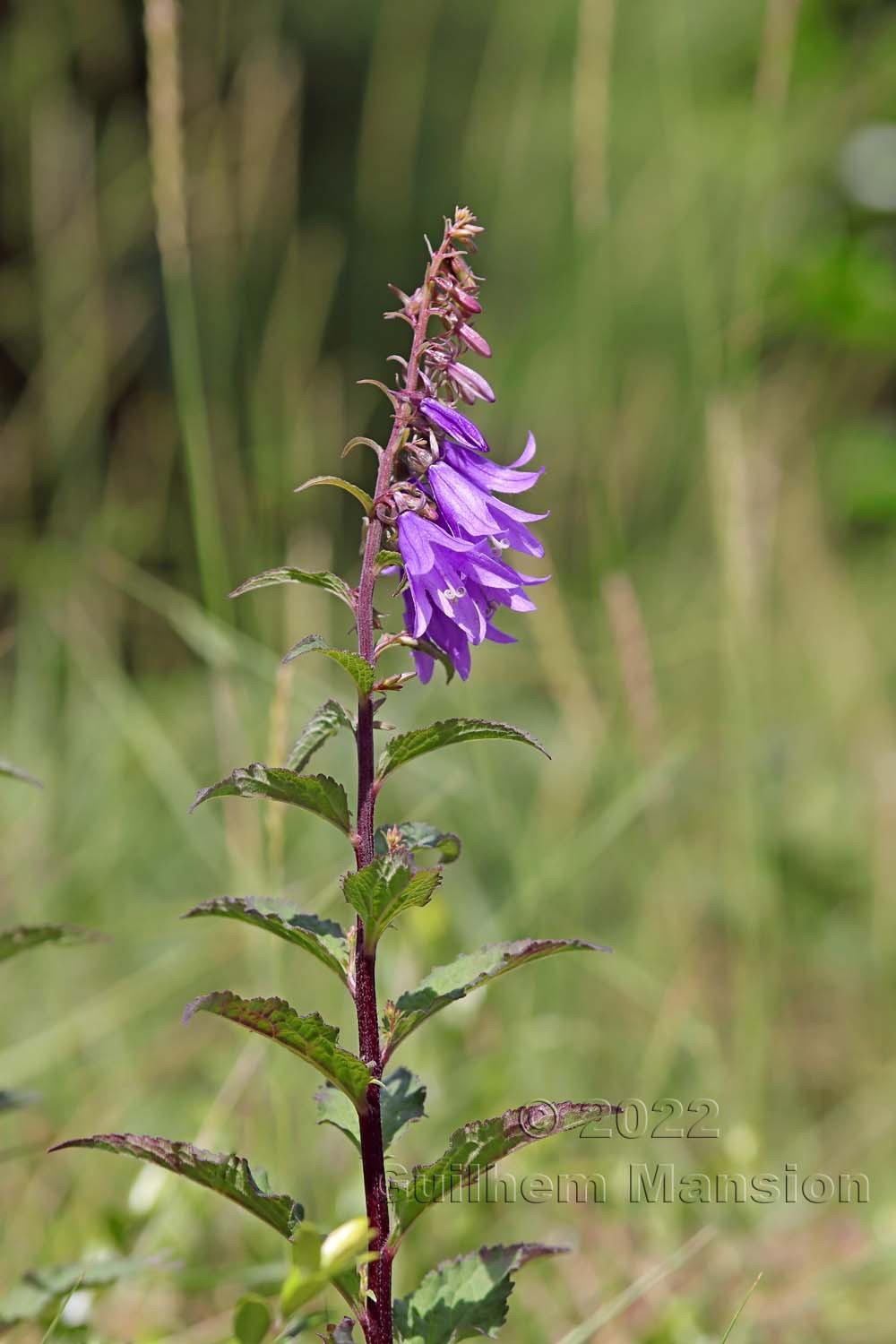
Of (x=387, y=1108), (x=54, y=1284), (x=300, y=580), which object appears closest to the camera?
(x=300, y=580)

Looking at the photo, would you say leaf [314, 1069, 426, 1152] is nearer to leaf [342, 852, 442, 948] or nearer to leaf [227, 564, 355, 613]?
leaf [342, 852, 442, 948]

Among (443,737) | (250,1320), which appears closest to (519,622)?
(443,737)

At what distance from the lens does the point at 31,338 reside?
381 cm

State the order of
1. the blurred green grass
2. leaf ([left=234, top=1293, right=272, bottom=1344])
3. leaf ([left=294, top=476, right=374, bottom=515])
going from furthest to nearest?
the blurred green grass, leaf ([left=294, top=476, right=374, bottom=515]), leaf ([left=234, top=1293, right=272, bottom=1344])

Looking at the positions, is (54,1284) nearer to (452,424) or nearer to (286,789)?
(286,789)

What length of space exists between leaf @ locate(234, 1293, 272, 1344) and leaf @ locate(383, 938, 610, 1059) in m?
0.18

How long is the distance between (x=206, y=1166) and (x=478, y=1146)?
18cm

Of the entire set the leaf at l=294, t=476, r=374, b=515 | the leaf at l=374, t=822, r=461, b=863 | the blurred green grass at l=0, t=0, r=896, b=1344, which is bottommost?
the leaf at l=374, t=822, r=461, b=863

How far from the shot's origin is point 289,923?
86 cm

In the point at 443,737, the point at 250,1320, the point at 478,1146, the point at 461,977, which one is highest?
the point at 443,737

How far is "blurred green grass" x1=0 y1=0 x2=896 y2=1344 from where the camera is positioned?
185 centimetres

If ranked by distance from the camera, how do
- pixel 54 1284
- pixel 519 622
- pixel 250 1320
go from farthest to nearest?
pixel 519 622 → pixel 54 1284 → pixel 250 1320

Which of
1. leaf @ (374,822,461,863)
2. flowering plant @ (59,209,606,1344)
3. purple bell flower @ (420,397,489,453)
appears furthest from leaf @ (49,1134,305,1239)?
purple bell flower @ (420,397,489,453)

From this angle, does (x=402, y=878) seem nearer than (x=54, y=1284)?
Yes
